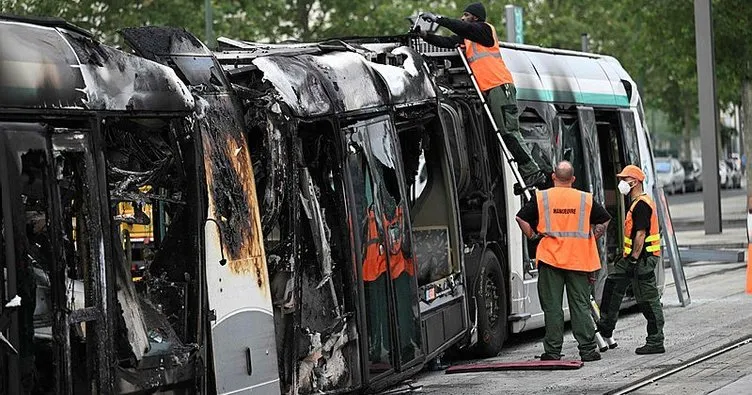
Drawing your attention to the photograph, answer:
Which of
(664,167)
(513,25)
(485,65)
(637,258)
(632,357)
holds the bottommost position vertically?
(632,357)

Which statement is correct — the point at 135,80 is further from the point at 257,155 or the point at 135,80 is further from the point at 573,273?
the point at 573,273

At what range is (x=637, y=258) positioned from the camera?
14.7 meters

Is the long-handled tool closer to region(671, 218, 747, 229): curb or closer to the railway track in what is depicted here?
the railway track

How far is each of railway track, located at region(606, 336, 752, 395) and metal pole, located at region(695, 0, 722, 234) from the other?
16.2 meters

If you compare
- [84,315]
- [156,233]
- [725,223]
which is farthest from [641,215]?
[725,223]

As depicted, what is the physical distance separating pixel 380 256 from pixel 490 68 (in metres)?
3.77

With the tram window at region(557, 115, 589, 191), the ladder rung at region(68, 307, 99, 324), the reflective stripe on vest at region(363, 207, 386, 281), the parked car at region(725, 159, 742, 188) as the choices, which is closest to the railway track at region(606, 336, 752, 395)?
the reflective stripe on vest at region(363, 207, 386, 281)

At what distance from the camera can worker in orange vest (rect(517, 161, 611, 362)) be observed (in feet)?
45.6

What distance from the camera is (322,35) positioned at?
4231 cm

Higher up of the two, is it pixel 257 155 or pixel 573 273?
pixel 257 155

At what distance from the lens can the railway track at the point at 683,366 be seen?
12.0m

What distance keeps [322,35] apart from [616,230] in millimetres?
25002

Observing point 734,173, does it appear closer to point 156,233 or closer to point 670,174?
point 670,174

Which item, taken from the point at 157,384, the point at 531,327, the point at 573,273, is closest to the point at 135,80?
the point at 157,384
